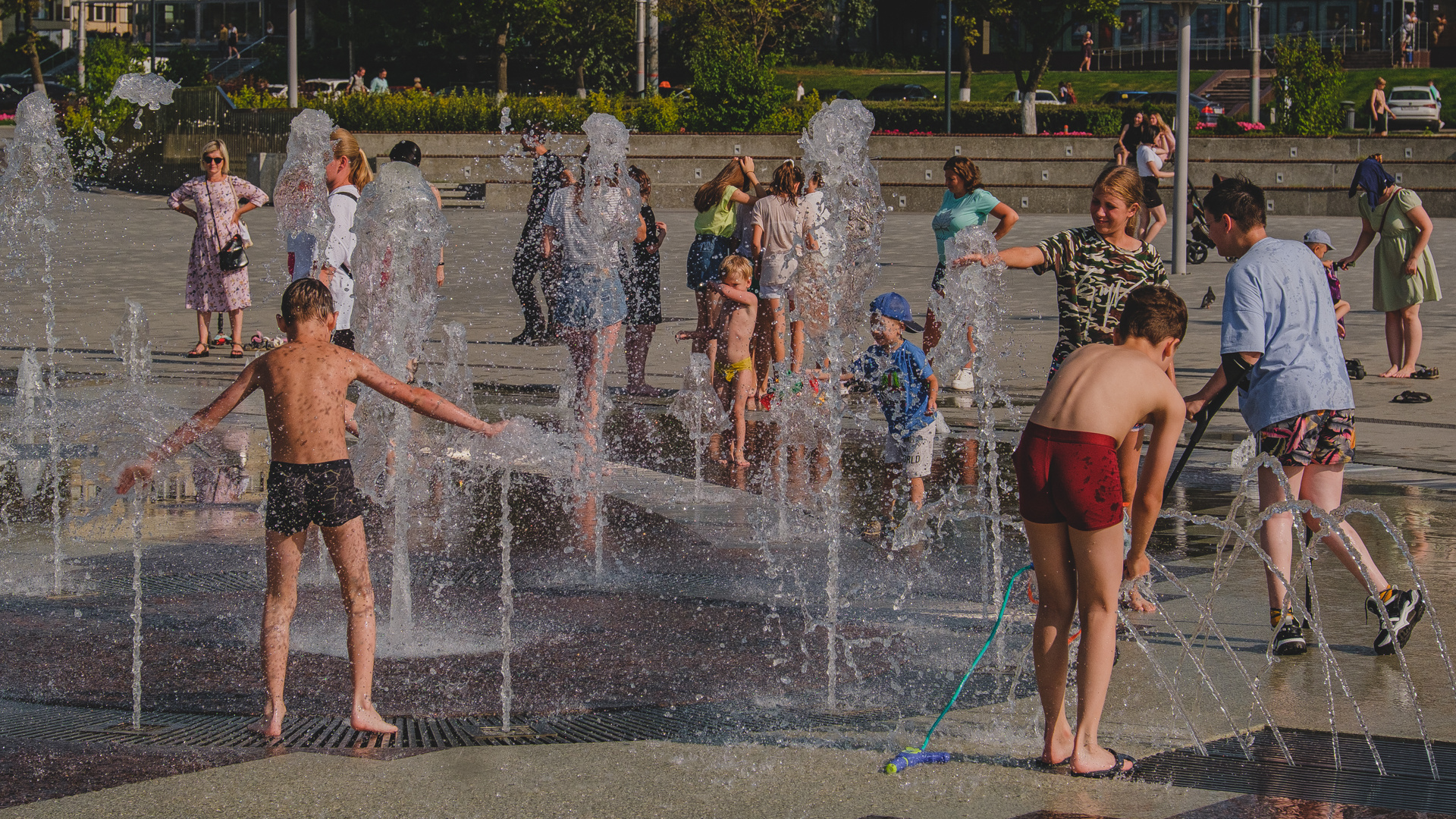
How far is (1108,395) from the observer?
13.3ft

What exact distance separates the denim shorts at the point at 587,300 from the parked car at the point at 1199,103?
110ft

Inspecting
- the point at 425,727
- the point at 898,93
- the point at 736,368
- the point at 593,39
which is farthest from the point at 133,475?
the point at 898,93

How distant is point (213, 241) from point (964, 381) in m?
6.16

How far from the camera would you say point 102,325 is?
13.6m

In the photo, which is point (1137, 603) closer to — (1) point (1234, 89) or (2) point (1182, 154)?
(2) point (1182, 154)

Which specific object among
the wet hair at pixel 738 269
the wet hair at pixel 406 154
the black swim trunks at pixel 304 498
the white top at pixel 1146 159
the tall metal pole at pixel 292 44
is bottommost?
the black swim trunks at pixel 304 498

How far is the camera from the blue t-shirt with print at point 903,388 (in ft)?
23.0

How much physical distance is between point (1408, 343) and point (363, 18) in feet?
176

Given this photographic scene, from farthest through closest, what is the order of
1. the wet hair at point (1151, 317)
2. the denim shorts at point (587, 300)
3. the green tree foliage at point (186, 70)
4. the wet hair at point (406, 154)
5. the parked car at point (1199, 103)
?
the parked car at point (1199, 103) < the green tree foliage at point (186, 70) < the wet hair at point (406, 154) < the denim shorts at point (587, 300) < the wet hair at point (1151, 317)

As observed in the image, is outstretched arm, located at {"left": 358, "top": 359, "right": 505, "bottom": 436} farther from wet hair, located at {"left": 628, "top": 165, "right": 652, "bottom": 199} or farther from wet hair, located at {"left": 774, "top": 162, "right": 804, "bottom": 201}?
wet hair, located at {"left": 774, "top": 162, "right": 804, "bottom": 201}

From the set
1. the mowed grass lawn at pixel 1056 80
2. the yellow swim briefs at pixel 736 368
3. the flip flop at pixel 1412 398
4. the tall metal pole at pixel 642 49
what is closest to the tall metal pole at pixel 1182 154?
the flip flop at pixel 1412 398

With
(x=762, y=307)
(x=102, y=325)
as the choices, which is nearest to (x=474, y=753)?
(x=762, y=307)

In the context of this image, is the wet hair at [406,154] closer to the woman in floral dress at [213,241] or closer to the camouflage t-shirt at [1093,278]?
the woman in floral dress at [213,241]

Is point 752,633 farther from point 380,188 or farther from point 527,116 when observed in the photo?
point 527,116
